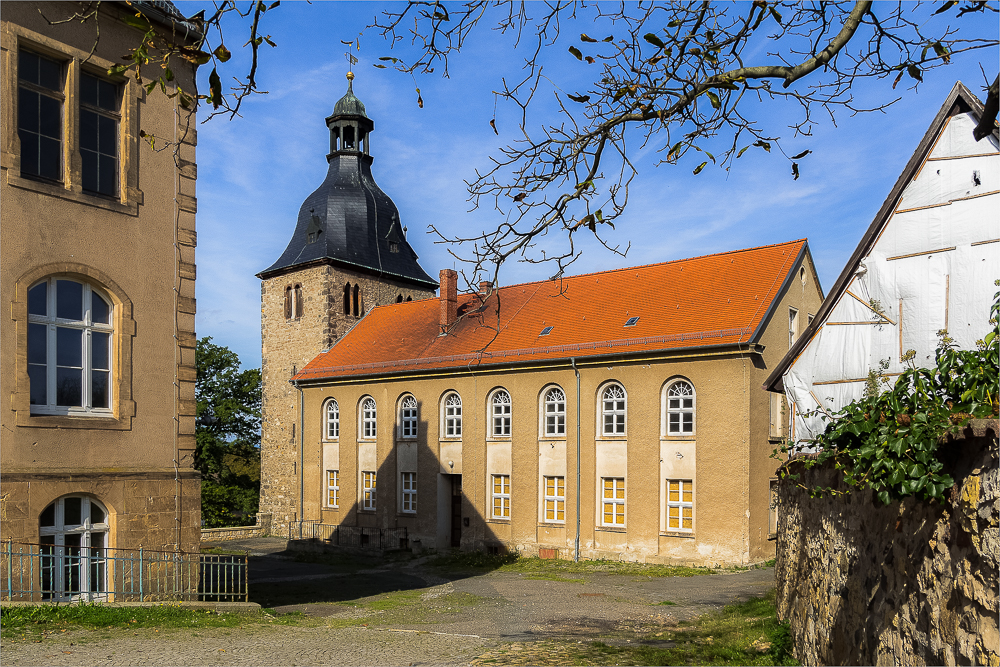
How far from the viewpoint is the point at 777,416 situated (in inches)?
894

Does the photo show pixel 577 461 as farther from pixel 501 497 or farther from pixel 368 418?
pixel 368 418

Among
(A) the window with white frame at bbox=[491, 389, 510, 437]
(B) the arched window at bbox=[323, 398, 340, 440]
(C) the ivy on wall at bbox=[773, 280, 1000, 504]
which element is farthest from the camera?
(B) the arched window at bbox=[323, 398, 340, 440]

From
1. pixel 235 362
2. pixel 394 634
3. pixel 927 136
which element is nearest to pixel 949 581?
pixel 927 136

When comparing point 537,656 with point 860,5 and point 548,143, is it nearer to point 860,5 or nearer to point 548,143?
point 548,143

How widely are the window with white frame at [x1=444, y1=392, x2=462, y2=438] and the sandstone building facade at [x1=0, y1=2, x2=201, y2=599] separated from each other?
15.1m

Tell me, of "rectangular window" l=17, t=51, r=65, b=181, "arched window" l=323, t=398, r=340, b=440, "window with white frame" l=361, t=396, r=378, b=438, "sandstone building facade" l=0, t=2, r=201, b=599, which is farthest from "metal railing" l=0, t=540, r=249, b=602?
"arched window" l=323, t=398, r=340, b=440

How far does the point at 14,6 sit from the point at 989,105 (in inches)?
485

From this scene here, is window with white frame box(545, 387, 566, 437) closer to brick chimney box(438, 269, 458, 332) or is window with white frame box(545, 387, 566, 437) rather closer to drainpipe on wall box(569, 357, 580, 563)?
drainpipe on wall box(569, 357, 580, 563)

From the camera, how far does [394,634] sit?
11.8 meters

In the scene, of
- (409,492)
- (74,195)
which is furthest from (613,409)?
(74,195)

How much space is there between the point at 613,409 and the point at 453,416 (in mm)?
6437

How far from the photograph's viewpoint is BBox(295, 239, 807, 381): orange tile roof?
916 inches

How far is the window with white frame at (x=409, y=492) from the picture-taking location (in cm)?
2870

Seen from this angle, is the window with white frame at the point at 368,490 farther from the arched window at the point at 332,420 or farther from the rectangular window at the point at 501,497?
the rectangular window at the point at 501,497
